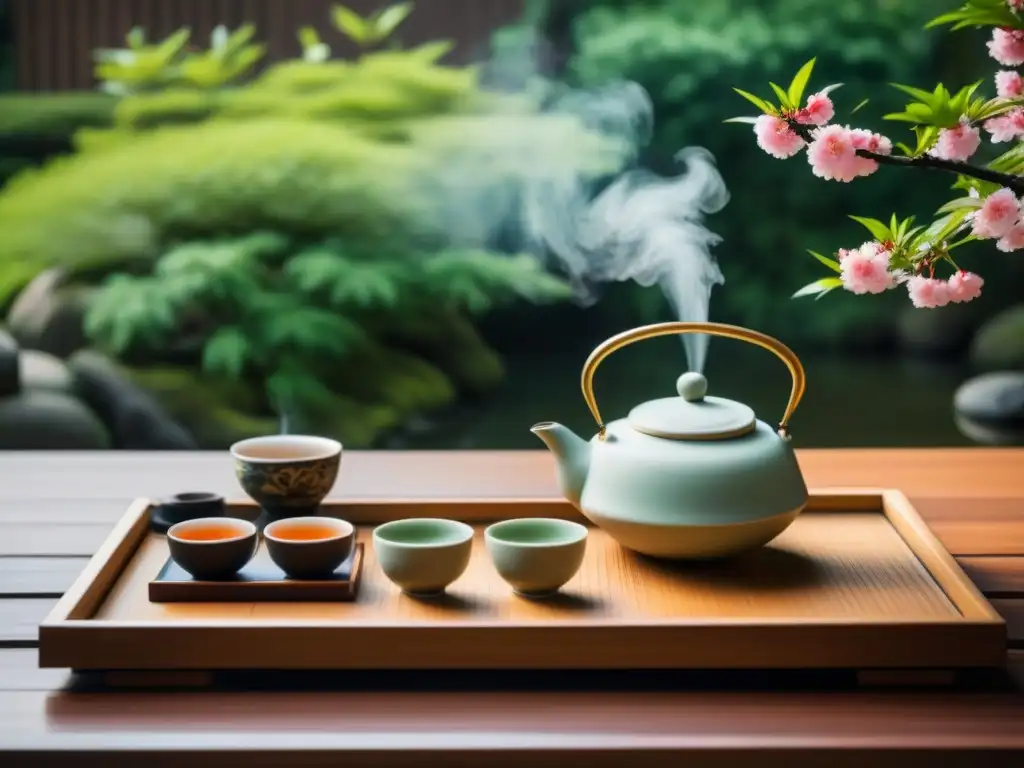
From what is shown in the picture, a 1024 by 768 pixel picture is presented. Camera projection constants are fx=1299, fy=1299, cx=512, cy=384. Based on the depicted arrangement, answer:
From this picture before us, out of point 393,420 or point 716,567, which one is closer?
point 716,567

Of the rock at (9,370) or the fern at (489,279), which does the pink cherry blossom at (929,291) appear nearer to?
the fern at (489,279)

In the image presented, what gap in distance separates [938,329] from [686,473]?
230 centimetres

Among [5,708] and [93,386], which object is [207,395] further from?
[5,708]

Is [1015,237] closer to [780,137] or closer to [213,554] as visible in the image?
[780,137]

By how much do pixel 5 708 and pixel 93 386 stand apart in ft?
7.81

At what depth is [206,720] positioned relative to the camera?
969 millimetres

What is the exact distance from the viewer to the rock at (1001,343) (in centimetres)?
328

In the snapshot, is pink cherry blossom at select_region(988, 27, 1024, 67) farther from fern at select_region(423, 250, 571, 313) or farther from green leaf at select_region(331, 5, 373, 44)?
green leaf at select_region(331, 5, 373, 44)

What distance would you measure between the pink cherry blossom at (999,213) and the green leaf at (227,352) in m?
2.43

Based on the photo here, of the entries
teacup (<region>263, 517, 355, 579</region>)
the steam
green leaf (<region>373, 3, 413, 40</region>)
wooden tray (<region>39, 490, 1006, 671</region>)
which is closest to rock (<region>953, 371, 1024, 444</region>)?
the steam

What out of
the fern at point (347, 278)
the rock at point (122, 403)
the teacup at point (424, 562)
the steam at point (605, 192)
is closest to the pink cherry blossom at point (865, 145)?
→ the teacup at point (424, 562)

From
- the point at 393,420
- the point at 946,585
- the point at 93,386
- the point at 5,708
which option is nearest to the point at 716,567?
the point at 946,585

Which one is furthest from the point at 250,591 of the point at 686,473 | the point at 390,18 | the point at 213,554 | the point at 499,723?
the point at 390,18

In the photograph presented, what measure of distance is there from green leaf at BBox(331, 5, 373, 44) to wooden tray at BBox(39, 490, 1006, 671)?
7.42 ft
